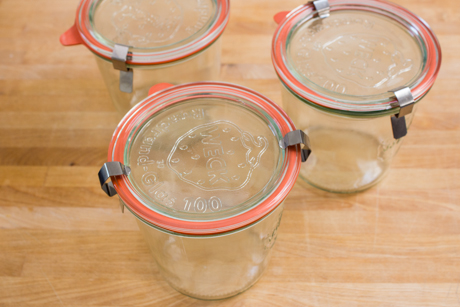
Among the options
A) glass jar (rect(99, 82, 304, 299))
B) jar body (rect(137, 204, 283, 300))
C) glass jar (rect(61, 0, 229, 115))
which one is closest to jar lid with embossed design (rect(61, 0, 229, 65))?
glass jar (rect(61, 0, 229, 115))

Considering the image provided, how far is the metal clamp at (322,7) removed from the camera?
909 mm

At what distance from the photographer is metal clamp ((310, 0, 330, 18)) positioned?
0.91 metres

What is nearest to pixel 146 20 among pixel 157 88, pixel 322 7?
pixel 157 88

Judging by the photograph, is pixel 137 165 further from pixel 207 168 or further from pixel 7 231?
pixel 7 231

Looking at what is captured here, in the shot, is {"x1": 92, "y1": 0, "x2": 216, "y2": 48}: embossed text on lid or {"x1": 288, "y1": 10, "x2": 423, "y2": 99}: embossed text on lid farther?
{"x1": 92, "y1": 0, "x2": 216, "y2": 48}: embossed text on lid

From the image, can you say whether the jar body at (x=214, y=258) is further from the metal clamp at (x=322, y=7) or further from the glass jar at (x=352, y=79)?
the metal clamp at (x=322, y=7)

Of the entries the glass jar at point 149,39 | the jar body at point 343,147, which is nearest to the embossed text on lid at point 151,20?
the glass jar at point 149,39

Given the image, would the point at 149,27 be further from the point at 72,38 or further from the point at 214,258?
the point at 214,258

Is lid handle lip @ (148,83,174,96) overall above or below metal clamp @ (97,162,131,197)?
above

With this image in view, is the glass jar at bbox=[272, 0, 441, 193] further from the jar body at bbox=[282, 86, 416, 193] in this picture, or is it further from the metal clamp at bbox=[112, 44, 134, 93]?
the metal clamp at bbox=[112, 44, 134, 93]

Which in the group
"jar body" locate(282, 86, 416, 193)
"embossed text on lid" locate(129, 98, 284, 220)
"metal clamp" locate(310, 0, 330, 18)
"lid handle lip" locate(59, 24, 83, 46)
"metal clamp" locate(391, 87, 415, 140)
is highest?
"metal clamp" locate(310, 0, 330, 18)

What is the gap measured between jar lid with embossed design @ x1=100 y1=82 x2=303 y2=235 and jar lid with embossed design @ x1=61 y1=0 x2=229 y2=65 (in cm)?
11

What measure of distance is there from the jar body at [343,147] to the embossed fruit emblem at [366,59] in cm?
8

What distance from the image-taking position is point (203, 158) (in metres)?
0.72
